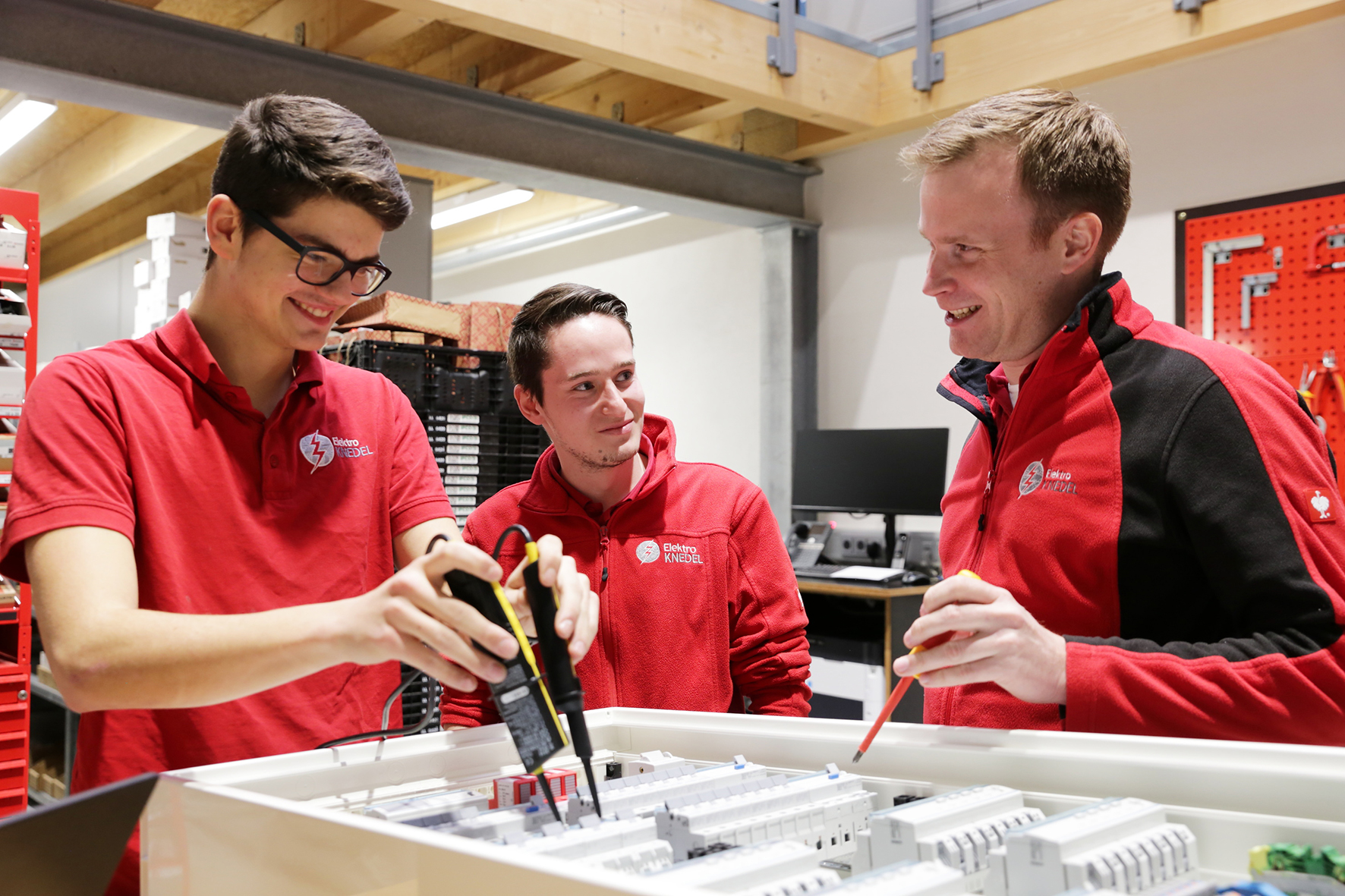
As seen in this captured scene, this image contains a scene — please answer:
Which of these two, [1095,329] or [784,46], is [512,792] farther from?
[784,46]

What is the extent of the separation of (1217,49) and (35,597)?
15.6 feet

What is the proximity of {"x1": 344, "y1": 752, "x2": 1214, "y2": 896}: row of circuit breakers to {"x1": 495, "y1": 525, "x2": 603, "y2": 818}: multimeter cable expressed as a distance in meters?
0.04

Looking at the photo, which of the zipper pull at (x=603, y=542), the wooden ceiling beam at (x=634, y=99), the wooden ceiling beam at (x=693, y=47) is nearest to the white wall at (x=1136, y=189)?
the wooden ceiling beam at (x=693, y=47)

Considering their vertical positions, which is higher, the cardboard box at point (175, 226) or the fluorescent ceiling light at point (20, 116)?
the fluorescent ceiling light at point (20, 116)

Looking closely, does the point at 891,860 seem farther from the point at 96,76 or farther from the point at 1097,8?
the point at 1097,8

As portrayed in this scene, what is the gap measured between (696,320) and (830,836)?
604 cm

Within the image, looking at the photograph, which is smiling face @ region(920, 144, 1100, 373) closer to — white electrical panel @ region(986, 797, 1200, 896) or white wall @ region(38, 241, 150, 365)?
white electrical panel @ region(986, 797, 1200, 896)

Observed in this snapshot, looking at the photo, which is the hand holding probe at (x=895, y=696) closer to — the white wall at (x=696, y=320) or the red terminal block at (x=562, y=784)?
the red terminal block at (x=562, y=784)

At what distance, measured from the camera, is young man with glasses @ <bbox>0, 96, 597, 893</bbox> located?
1016 millimetres

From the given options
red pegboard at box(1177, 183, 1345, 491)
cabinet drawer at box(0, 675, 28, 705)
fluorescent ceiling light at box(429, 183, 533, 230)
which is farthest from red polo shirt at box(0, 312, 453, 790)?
fluorescent ceiling light at box(429, 183, 533, 230)

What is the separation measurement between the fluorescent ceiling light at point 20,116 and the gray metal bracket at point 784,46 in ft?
12.7

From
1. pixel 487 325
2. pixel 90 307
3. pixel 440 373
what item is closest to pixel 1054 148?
pixel 440 373

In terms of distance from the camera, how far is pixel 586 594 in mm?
1093

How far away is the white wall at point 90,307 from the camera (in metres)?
7.91
